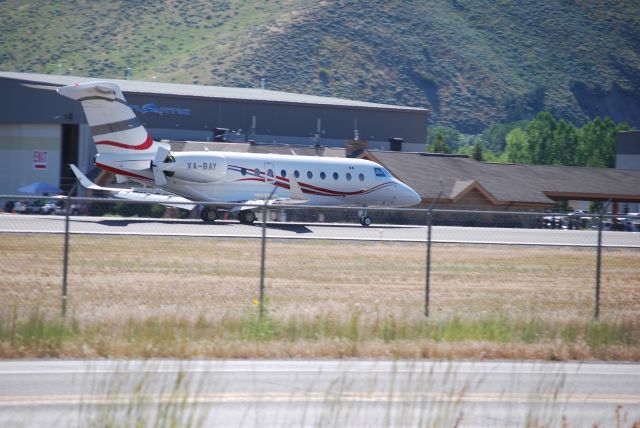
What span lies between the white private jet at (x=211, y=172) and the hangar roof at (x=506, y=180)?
7711mm

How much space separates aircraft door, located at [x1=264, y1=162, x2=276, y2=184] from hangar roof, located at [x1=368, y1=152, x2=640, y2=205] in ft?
38.8

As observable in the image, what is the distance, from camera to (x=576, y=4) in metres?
173

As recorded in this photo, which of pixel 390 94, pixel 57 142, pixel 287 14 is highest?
pixel 287 14

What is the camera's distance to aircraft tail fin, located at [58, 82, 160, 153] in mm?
35906

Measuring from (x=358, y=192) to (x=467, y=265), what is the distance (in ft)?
70.6

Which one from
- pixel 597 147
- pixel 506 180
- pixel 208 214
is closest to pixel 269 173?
pixel 208 214

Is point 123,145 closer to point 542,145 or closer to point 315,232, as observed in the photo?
point 315,232

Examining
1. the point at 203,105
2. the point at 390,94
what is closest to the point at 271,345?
the point at 203,105

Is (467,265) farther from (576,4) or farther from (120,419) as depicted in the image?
(576,4)

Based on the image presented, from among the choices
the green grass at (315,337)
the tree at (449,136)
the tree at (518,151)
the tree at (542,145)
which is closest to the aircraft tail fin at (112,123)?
the green grass at (315,337)

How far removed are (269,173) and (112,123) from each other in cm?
654

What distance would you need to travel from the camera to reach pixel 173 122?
57562 mm

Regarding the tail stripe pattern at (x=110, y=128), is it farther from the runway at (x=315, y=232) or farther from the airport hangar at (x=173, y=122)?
the airport hangar at (x=173, y=122)

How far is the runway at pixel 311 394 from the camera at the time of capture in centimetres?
843
